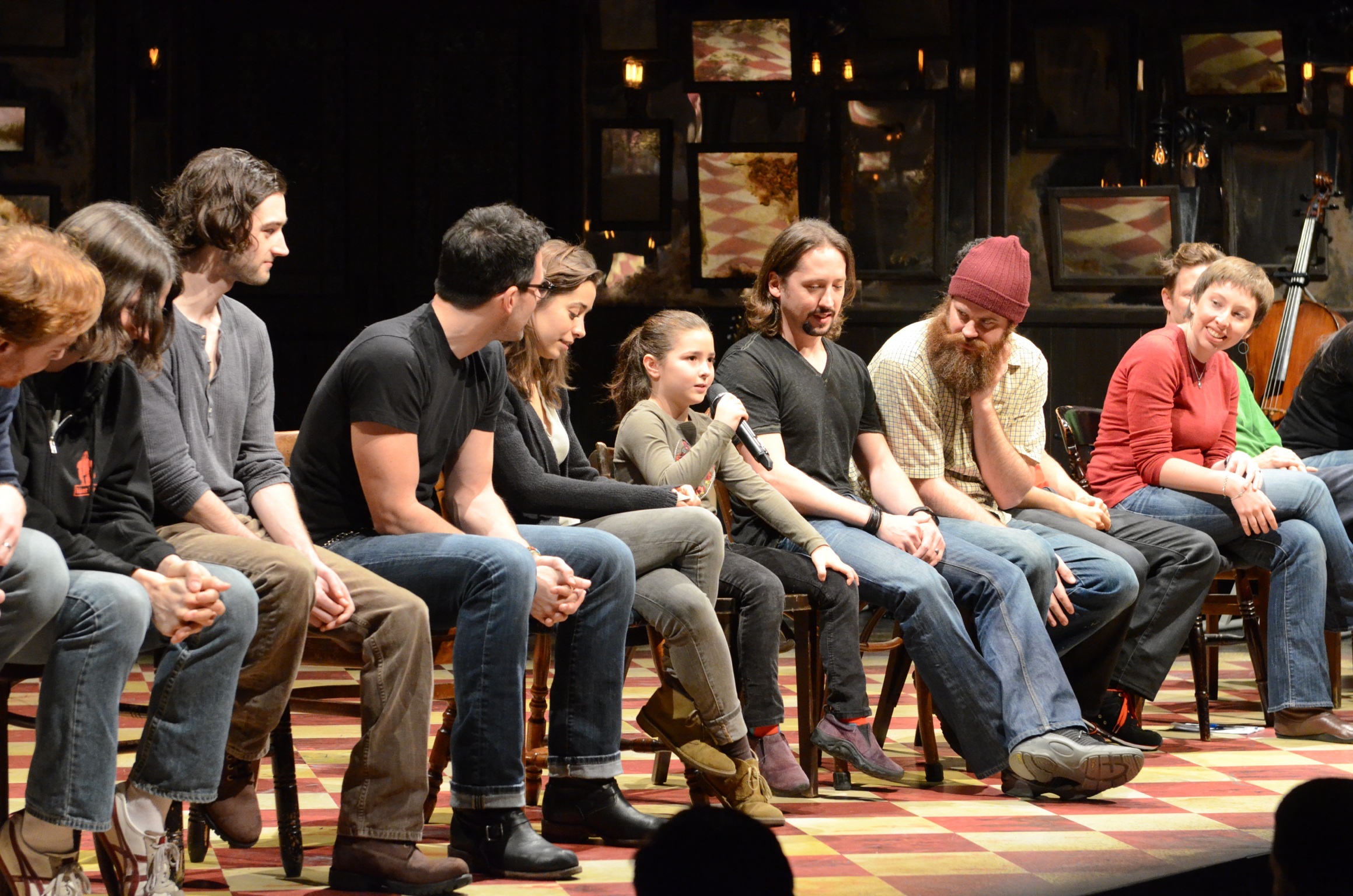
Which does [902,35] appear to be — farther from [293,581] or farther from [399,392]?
[293,581]

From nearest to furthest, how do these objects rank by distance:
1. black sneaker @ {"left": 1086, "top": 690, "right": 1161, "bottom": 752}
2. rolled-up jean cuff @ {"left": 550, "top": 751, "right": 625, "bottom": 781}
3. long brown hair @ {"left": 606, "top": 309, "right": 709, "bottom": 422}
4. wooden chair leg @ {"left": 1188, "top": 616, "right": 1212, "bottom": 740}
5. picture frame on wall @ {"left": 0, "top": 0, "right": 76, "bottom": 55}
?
rolled-up jean cuff @ {"left": 550, "top": 751, "right": 625, "bottom": 781}, long brown hair @ {"left": 606, "top": 309, "right": 709, "bottom": 422}, black sneaker @ {"left": 1086, "top": 690, "right": 1161, "bottom": 752}, wooden chair leg @ {"left": 1188, "top": 616, "right": 1212, "bottom": 740}, picture frame on wall @ {"left": 0, "top": 0, "right": 76, "bottom": 55}

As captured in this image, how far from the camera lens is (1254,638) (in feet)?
14.1

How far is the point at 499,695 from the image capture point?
8.41ft

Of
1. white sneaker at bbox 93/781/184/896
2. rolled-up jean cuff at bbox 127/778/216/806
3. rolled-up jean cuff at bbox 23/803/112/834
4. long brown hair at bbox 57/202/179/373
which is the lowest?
white sneaker at bbox 93/781/184/896

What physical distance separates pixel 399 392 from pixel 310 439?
21 cm

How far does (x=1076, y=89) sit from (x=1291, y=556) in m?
2.96

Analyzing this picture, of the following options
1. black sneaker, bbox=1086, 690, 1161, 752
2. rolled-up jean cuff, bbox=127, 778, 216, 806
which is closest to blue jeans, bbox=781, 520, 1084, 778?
black sneaker, bbox=1086, 690, 1161, 752

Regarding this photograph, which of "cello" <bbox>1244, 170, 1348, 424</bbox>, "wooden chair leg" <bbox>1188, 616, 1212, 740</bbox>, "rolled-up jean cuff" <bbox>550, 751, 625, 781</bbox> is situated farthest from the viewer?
"cello" <bbox>1244, 170, 1348, 424</bbox>

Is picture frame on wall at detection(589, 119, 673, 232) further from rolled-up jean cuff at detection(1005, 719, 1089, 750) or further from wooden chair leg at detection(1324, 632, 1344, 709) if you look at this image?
rolled-up jean cuff at detection(1005, 719, 1089, 750)

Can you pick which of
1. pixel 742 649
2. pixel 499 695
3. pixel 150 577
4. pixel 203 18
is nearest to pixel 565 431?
pixel 742 649

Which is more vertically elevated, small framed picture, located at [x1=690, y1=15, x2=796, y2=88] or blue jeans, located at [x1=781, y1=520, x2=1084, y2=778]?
small framed picture, located at [x1=690, y1=15, x2=796, y2=88]

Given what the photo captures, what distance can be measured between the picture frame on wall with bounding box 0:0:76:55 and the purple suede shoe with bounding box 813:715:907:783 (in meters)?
4.48

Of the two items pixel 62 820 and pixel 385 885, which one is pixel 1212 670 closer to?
pixel 385 885

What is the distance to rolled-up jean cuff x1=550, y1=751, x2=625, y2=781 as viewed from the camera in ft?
9.18
